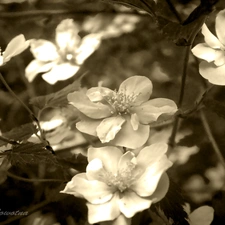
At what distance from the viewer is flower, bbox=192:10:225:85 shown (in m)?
0.44

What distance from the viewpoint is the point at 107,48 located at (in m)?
0.85

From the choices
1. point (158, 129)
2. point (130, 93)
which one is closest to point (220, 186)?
point (158, 129)

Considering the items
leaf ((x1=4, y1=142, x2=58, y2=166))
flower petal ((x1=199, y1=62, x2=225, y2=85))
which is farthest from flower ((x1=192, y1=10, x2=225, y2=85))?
leaf ((x1=4, y1=142, x2=58, y2=166))

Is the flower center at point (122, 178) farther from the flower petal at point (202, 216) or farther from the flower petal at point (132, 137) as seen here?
the flower petal at point (202, 216)

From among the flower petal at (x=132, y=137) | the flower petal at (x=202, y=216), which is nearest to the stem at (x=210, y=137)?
the flower petal at (x=202, y=216)

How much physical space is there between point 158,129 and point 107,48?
0.26 m

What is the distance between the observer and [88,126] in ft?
1.44

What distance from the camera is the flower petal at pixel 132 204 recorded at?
1.20 feet

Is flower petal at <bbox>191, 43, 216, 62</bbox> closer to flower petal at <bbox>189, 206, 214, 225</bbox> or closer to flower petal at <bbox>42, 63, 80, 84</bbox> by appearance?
flower petal at <bbox>189, 206, 214, 225</bbox>

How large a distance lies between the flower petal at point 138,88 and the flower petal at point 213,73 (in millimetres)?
68

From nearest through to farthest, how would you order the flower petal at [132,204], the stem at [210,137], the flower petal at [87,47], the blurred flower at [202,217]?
1. the flower petal at [132,204]
2. the blurred flower at [202,217]
3. the stem at [210,137]
4. the flower petal at [87,47]

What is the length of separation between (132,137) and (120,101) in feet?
0.18

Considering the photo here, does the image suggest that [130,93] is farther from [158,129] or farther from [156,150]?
[158,129]

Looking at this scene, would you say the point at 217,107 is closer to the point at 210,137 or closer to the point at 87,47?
the point at 210,137
